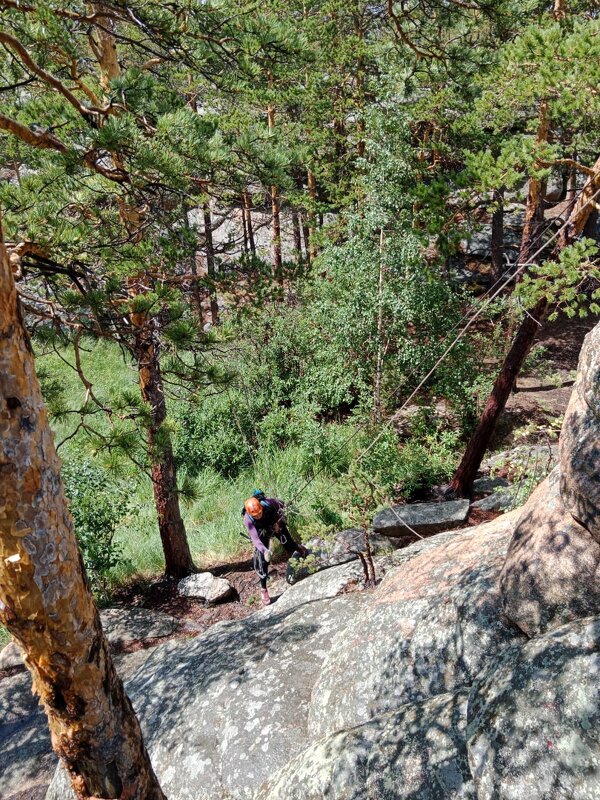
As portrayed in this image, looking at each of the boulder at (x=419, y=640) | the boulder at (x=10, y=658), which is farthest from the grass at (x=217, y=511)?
the boulder at (x=419, y=640)

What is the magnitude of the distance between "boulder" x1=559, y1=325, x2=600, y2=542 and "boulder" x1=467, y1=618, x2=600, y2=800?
2.85ft

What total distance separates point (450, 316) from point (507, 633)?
313 inches

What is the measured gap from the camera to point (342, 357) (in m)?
11.5

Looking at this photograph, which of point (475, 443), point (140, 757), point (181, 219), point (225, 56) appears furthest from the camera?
point (475, 443)

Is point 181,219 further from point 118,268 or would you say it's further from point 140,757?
point 140,757

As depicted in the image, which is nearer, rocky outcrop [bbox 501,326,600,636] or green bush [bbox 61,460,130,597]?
rocky outcrop [bbox 501,326,600,636]

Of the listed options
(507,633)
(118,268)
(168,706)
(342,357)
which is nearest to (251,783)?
(168,706)

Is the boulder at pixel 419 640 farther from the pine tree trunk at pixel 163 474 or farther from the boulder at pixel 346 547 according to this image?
the pine tree trunk at pixel 163 474

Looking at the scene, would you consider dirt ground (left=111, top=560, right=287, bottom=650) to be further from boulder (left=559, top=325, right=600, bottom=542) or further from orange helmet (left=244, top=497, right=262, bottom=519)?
boulder (left=559, top=325, right=600, bottom=542)

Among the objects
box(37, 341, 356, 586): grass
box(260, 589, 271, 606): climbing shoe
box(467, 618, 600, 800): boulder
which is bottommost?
box(260, 589, 271, 606): climbing shoe

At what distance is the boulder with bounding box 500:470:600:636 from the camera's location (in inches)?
125

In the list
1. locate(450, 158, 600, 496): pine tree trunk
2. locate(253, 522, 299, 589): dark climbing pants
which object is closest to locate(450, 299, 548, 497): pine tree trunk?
locate(450, 158, 600, 496): pine tree trunk

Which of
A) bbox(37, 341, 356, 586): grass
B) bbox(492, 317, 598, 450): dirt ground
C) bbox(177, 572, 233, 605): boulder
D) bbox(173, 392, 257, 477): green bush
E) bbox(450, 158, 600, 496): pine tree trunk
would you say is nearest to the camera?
bbox(450, 158, 600, 496): pine tree trunk

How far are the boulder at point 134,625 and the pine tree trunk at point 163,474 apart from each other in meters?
0.94
